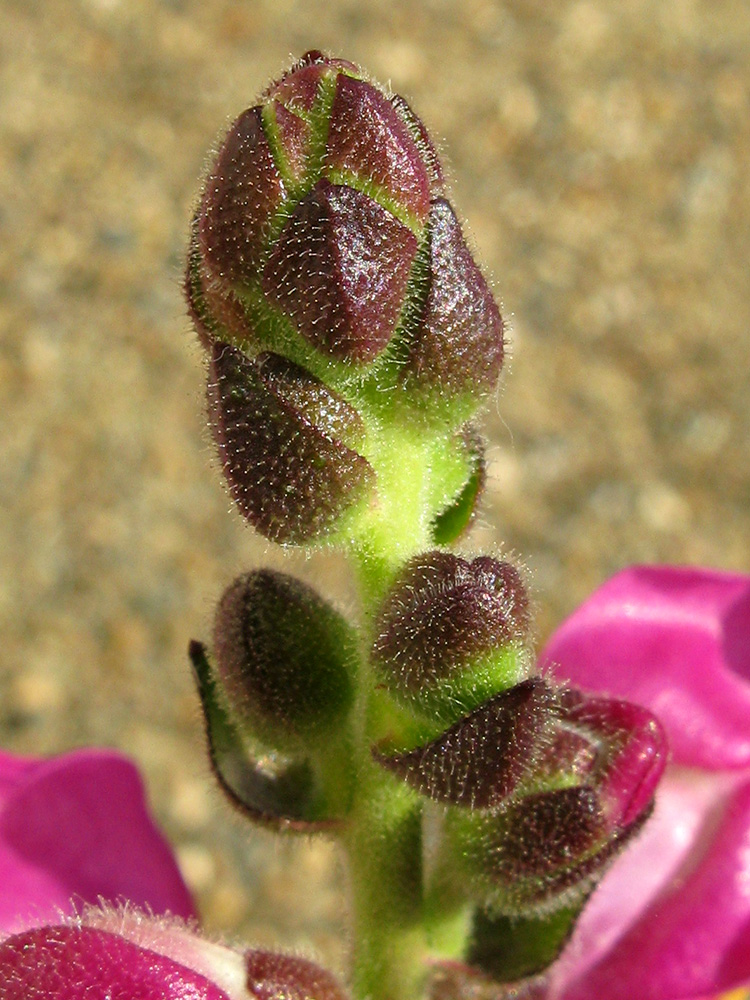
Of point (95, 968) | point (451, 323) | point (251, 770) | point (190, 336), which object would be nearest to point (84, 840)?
point (251, 770)

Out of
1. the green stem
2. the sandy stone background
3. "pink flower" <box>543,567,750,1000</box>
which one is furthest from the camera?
the sandy stone background

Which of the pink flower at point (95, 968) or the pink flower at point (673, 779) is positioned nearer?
the pink flower at point (95, 968)

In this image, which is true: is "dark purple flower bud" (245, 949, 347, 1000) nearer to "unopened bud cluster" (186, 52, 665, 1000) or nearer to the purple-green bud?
"unopened bud cluster" (186, 52, 665, 1000)

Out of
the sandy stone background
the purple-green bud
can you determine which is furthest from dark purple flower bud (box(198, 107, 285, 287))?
the sandy stone background

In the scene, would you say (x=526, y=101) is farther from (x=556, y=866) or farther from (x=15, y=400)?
(x=556, y=866)

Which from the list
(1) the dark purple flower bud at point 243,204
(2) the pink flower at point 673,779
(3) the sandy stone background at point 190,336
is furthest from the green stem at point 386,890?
(3) the sandy stone background at point 190,336

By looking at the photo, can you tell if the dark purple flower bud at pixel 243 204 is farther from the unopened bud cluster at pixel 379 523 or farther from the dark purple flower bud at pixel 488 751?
the dark purple flower bud at pixel 488 751

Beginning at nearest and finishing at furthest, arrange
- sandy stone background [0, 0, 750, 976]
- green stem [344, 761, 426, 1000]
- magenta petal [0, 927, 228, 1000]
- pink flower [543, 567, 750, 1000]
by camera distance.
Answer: magenta petal [0, 927, 228, 1000] < green stem [344, 761, 426, 1000] < pink flower [543, 567, 750, 1000] < sandy stone background [0, 0, 750, 976]

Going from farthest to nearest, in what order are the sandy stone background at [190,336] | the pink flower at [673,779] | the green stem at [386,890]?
the sandy stone background at [190,336] < the pink flower at [673,779] < the green stem at [386,890]
